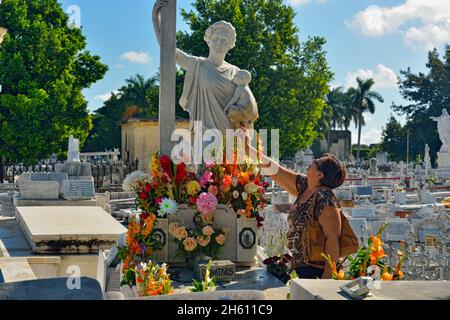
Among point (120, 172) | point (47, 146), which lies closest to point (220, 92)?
point (120, 172)

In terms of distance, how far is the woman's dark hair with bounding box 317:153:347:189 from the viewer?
4.41m

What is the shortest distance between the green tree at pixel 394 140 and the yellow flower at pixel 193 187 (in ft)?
156

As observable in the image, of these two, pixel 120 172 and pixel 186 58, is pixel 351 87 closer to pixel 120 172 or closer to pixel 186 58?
pixel 120 172

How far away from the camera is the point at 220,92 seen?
6742 mm

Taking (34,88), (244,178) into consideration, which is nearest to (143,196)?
(244,178)

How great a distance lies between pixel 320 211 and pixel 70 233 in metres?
4.79

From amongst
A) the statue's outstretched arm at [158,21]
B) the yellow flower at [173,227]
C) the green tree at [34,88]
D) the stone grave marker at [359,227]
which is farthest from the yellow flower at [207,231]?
the green tree at [34,88]

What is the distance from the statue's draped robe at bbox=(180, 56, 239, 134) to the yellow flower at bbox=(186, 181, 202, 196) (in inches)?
38.1

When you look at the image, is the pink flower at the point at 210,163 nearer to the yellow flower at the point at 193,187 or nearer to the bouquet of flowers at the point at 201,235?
the yellow flower at the point at 193,187

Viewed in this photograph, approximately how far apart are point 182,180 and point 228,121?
3.58 feet

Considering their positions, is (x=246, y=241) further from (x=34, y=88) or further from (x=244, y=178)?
(x=34, y=88)

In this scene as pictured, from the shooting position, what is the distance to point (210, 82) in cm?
671

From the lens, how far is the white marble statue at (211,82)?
670 cm

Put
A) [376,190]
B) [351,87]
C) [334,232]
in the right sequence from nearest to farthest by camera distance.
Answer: [334,232] < [376,190] < [351,87]
